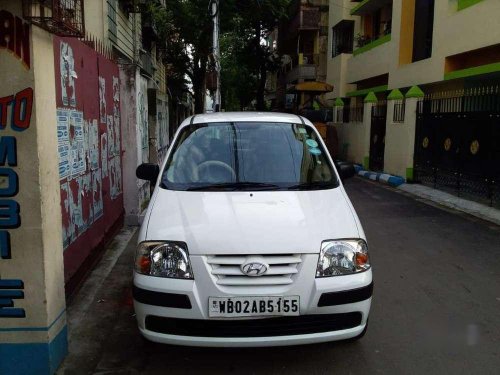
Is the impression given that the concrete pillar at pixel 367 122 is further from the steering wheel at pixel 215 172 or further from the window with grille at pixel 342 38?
the steering wheel at pixel 215 172

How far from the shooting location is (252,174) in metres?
4.29

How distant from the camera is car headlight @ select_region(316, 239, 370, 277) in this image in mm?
3309

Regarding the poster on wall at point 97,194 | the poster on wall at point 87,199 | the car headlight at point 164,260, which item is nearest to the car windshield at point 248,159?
the car headlight at point 164,260

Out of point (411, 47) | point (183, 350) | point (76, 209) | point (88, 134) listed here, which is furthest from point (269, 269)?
point (411, 47)

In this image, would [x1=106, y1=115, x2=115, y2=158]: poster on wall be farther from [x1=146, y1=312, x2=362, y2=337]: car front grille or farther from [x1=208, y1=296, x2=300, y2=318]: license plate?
[x1=208, y1=296, x2=300, y2=318]: license plate

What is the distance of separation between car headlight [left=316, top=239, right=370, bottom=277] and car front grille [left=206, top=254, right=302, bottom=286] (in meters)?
0.19

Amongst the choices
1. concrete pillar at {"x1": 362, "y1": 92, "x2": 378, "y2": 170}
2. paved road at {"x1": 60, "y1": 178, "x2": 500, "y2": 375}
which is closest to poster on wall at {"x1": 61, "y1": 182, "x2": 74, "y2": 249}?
paved road at {"x1": 60, "y1": 178, "x2": 500, "y2": 375}

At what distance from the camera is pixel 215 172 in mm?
4309

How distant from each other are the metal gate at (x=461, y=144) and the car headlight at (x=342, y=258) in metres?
7.56

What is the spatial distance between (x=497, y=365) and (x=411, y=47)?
1600cm

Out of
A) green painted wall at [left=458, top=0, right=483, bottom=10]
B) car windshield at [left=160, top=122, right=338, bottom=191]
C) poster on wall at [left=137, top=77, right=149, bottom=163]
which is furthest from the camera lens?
green painted wall at [left=458, top=0, right=483, bottom=10]

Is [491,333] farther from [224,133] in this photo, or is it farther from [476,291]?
[224,133]

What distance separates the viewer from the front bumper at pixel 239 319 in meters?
3.18

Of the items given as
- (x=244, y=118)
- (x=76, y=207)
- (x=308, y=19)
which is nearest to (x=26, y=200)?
(x=76, y=207)
